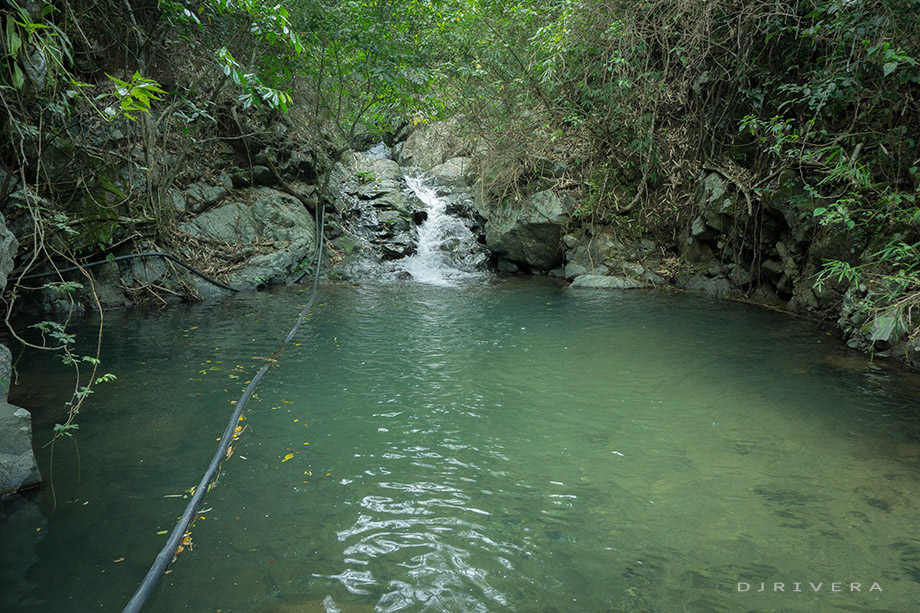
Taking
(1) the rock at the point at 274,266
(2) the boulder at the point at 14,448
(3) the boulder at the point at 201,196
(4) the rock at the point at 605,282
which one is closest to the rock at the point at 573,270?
(4) the rock at the point at 605,282

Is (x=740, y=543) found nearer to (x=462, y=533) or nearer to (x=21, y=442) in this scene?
(x=462, y=533)

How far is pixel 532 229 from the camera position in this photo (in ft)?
34.1

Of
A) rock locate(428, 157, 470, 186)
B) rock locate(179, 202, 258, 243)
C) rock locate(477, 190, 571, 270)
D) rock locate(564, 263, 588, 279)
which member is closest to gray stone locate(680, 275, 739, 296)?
rock locate(564, 263, 588, 279)

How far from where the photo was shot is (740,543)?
2219mm

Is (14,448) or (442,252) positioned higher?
(442,252)

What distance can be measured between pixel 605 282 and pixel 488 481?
Answer: 7078 millimetres

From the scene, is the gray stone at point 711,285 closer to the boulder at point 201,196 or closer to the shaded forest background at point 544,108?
the shaded forest background at point 544,108

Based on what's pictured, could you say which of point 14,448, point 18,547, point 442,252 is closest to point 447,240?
point 442,252

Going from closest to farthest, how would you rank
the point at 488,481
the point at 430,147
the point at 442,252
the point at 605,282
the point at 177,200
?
the point at 488,481
the point at 177,200
the point at 605,282
the point at 442,252
the point at 430,147

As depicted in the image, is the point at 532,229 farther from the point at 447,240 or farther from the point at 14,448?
the point at 14,448

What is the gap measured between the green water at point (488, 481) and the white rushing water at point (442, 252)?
18.2ft

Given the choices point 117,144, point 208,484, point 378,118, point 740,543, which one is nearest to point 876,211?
point 740,543

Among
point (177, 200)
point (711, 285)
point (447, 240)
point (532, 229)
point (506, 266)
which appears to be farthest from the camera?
point (447, 240)

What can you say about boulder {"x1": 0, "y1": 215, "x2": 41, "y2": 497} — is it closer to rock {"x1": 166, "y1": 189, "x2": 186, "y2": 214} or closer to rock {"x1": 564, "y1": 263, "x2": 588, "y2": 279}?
rock {"x1": 166, "y1": 189, "x2": 186, "y2": 214}
